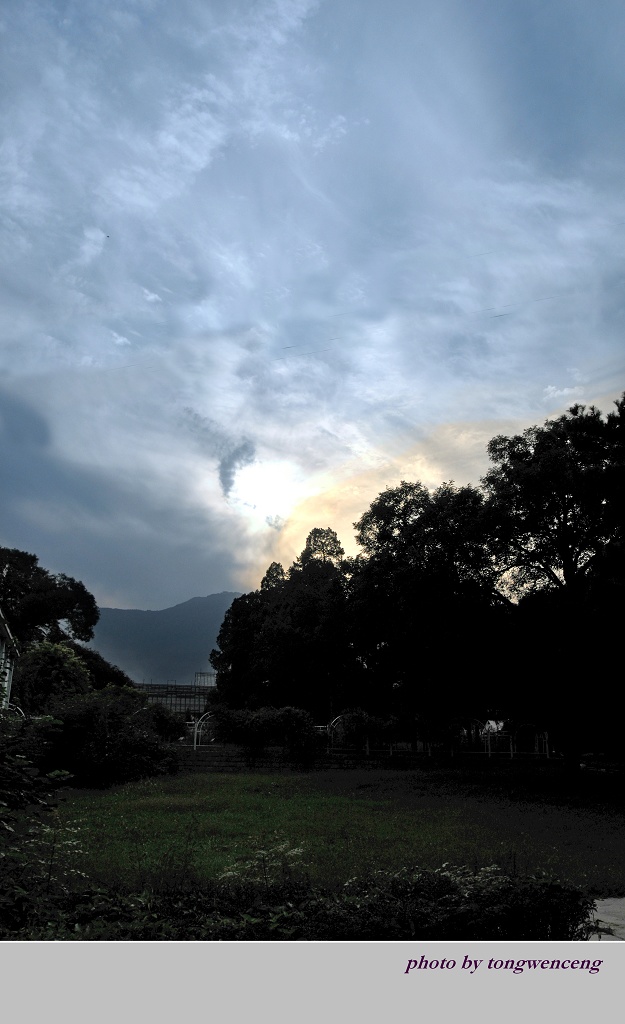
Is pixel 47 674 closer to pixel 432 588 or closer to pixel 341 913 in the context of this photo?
pixel 432 588

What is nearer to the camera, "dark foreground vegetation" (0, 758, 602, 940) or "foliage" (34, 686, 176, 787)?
"dark foreground vegetation" (0, 758, 602, 940)

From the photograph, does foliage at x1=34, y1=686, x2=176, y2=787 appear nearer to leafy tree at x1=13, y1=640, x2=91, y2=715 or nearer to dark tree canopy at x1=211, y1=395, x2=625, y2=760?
leafy tree at x1=13, y1=640, x2=91, y2=715

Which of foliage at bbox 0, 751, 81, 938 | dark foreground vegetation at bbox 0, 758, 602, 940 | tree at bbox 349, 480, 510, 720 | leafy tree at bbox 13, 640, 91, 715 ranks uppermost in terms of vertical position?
tree at bbox 349, 480, 510, 720

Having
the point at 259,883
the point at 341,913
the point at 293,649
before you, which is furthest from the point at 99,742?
the point at 293,649

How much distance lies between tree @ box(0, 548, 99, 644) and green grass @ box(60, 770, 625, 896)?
44216mm

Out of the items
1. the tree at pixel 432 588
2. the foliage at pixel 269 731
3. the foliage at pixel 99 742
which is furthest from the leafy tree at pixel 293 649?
the foliage at pixel 99 742

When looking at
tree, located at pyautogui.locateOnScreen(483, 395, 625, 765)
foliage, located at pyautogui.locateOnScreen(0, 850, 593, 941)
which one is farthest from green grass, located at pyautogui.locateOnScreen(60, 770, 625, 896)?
tree, located at pyautogui.locateOnScreen(483, 395, 625, 765)

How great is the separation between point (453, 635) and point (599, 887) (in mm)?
13101

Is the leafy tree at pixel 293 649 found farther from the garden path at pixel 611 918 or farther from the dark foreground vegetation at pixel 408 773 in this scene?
the garden path at pixel 611 918

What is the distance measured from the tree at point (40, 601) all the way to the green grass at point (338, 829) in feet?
145

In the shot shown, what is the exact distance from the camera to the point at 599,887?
7316 millimetres

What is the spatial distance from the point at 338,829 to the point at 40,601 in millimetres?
54042

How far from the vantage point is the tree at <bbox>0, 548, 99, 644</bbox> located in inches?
2346

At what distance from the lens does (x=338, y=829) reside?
10.9m
